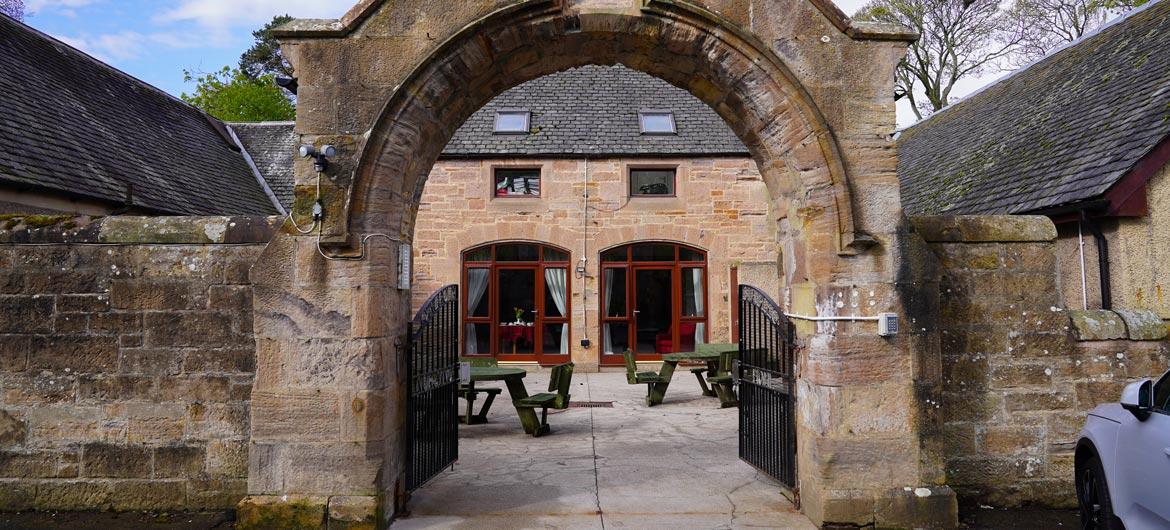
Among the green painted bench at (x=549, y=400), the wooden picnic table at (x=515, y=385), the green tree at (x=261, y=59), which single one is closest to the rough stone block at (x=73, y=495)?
the wooden picnic table at (x=515, y=385)

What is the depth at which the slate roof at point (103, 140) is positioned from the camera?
9352 mm

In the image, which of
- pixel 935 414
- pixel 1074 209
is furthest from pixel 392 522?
pixel 1074 209

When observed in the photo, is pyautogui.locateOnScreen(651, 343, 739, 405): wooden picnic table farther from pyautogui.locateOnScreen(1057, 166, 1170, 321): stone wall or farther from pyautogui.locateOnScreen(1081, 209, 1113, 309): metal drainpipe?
pyautogui.locateOnScreen(1057, 166, 1170, 321): stone wall

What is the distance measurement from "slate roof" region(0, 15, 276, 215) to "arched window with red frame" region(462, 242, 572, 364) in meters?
5.11

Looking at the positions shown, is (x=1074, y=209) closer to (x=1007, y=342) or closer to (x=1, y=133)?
(x=1007, y=342)

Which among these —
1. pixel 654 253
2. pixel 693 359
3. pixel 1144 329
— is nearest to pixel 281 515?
pixel 1144 329

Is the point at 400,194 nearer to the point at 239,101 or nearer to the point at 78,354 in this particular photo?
the point at 78,354

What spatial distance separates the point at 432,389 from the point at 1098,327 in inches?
199

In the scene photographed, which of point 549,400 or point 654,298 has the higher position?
point 654,298

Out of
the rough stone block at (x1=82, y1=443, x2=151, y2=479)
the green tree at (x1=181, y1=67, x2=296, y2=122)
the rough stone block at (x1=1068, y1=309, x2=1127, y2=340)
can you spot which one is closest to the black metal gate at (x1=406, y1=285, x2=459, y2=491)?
the rough stone block at (x1=82, y1=443, x2=151, y2=479)

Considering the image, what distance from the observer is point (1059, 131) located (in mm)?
9453

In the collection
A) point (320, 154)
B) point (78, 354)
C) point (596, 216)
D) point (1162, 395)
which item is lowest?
point (1162, 395)

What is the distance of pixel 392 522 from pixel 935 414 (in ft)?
12.6

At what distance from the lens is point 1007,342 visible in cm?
481
